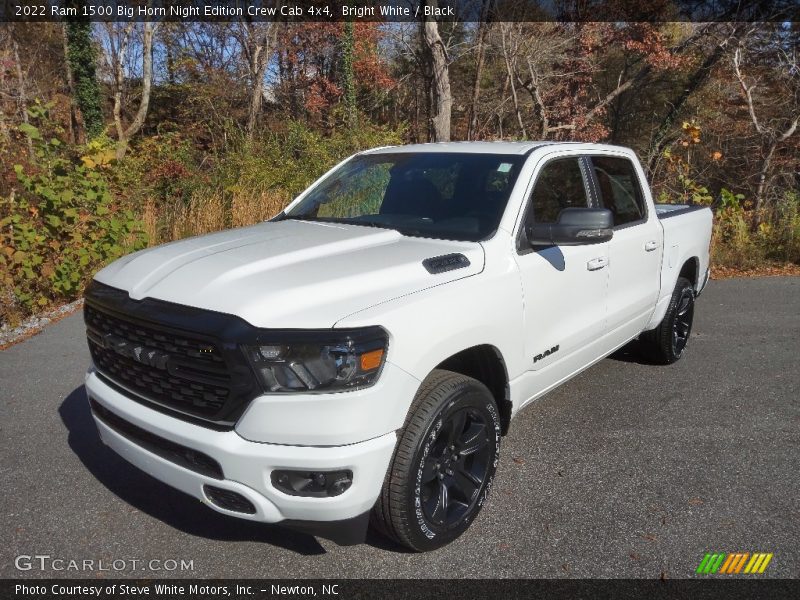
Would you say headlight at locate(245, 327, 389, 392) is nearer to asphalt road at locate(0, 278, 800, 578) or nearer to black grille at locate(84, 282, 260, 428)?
black grille at locate(84, 282, 260, 428)

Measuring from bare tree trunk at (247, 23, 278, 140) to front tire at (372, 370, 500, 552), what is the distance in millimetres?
21767

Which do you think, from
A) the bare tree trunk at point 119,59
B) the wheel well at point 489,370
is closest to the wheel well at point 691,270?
the wheel well at point 489,370

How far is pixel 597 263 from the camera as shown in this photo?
12.4ft

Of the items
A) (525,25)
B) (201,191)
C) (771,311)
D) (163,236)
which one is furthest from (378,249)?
(525,25)

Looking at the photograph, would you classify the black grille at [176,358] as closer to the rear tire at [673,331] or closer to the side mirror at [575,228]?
the side mirror at [575,228]

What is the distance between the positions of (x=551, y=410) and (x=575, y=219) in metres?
1.82

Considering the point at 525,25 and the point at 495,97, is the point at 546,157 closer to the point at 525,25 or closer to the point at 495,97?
the point at 525,25

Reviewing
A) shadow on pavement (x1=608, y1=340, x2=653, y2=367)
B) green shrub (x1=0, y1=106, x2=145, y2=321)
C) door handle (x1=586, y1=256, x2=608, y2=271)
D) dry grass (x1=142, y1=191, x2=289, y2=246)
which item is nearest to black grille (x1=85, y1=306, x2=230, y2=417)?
door handle (x1=586, y1=256, x2=608, y2=271)

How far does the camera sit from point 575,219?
10.3 feet

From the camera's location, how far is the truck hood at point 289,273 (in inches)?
92.8

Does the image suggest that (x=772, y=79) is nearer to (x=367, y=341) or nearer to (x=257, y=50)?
(x=257, y=50)

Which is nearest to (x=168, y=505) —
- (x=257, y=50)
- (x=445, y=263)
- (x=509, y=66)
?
(x=445, y=263)

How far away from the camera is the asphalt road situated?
280cm

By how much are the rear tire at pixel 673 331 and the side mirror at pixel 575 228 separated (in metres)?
2.27
